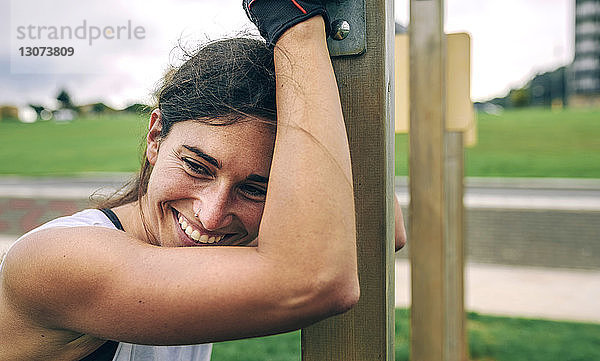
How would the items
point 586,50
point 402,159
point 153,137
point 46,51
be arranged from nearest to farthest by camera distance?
point 153,137 → point 46,51 → point 402,159 → point 586,50

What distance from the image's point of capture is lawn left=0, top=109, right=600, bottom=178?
616 inches

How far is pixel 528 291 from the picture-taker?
18.8ft

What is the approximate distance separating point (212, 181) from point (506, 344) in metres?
3.62

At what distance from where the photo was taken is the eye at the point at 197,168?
3.16 feet

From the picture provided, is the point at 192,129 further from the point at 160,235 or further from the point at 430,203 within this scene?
the point at 430,203

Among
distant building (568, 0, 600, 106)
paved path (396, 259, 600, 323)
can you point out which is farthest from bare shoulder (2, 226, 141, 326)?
distant building (568, 0, 600, 106)

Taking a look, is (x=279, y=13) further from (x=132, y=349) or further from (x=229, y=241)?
(x=132, y=349)

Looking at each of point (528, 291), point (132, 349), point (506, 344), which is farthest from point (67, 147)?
point (132, 349)

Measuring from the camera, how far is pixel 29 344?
963mm

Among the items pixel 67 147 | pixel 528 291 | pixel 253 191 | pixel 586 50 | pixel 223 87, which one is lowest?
pixel 528 291

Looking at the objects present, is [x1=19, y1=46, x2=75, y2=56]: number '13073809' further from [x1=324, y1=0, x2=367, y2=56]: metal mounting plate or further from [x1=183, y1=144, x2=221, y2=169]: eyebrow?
[x1=324, y1=0, x2=367, y2=56]: metal mounting plate

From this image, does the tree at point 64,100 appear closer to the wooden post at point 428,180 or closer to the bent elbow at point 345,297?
the wooden post at point 428,180

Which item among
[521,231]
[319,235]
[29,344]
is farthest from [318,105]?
[521,231]

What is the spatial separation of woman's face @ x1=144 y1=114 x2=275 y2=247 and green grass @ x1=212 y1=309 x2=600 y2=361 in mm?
3100
